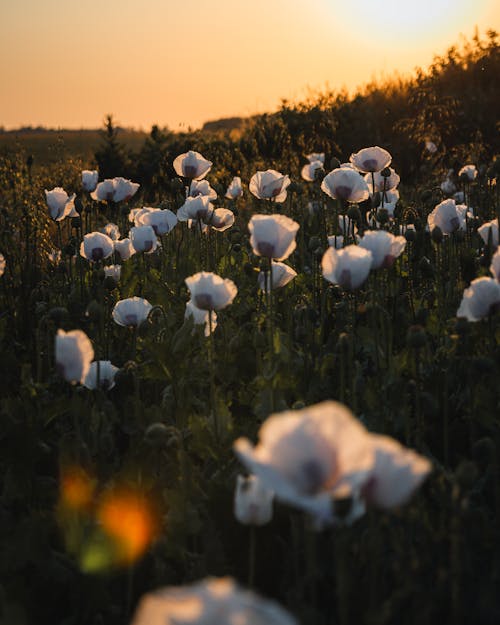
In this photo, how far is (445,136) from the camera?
1098 cm

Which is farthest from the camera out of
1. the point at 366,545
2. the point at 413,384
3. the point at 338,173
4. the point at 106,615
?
the point at 338,173

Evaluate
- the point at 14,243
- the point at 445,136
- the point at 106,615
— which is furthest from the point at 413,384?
the point at 445,136

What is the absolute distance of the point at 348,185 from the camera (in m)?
3.10

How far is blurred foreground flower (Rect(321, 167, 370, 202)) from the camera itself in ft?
10.1

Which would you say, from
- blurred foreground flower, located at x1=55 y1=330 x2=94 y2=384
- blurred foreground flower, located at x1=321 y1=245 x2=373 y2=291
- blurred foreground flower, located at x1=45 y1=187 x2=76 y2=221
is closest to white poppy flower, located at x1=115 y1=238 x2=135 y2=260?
blurred foreground flower, located at x1=45 y1=187 x2=76 y2=221

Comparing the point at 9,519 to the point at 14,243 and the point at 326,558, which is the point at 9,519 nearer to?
the point at 326,558

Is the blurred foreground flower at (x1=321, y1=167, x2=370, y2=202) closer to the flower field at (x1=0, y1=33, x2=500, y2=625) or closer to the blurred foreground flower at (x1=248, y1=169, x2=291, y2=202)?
the flower field at (x1=0, y1=33, x2=500, y2=625)

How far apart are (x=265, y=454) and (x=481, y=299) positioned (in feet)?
3.84

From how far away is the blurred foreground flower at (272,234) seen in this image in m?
2.15

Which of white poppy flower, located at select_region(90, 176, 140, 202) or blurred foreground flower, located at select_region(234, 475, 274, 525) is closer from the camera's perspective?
blurred foreground flower, located at select_region(234, 475, 274, 525)

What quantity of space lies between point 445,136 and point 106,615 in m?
10.4

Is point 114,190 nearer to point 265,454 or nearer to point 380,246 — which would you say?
point 380,246

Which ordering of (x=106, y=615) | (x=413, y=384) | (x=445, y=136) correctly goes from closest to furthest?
1. (x=106, y=615)
2. (x=413, y=384)
3. (x=445, y=136)

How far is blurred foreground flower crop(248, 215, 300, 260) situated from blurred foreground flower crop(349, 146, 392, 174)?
4.36ft
